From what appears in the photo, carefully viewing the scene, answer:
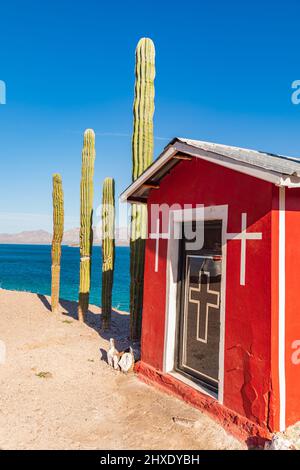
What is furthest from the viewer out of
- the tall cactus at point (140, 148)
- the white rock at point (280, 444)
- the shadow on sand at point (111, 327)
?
the shadow on sand at point (111, 327)

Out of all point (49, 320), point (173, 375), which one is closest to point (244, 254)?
point (173, 375)

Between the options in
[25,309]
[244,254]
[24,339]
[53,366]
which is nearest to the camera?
[244,254]

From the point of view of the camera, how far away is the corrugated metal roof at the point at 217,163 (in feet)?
13.9

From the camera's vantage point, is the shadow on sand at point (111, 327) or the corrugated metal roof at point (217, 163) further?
the shadow on sand at point (111, 327)

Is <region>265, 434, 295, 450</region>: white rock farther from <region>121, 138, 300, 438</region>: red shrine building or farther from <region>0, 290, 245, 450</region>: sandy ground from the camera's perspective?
<region>0, 290, 245, 450</region>: sandy ground

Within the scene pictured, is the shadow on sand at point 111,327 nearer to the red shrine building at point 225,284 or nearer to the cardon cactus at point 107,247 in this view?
the cardon cactus at point 107,247

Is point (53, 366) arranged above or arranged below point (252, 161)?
below

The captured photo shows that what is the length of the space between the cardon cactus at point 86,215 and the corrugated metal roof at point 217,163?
4.74m

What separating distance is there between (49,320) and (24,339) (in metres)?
1.96

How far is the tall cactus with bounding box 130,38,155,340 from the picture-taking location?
927 centimetres

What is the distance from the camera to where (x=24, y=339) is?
9.40 meters

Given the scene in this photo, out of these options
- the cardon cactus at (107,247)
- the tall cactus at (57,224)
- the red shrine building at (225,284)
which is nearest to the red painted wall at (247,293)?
the red shrine building at (225,284)

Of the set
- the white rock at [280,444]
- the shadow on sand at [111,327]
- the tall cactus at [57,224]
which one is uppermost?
the tall cactus at [57,224]
